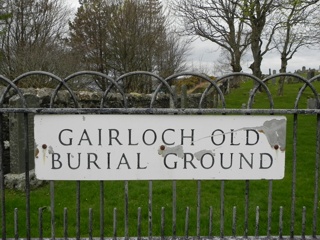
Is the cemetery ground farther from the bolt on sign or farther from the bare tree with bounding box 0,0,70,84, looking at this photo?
the bare tree with bounding box 0,0,70,84

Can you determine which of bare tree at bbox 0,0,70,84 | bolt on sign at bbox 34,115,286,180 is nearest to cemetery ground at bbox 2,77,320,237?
bolt on sign at bbox 34,115,286,180

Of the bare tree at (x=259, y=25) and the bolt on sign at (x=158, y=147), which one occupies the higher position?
the bare tree at (x=259, y=25)

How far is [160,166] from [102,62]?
19.5m

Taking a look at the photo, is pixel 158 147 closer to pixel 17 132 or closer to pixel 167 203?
pixel 167 203

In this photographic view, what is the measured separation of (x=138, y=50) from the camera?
63.9 ft

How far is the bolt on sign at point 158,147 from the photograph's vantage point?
2.59 meters

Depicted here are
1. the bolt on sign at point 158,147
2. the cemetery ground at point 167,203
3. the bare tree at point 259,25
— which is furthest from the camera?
the bare tree at point 259,25

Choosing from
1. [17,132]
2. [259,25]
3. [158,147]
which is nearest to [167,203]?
[158,147]

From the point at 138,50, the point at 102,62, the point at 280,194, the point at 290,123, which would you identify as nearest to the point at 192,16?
the point at 138,50

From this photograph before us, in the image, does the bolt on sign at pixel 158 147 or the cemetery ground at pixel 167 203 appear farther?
the cemetery ground at pixel 167 203

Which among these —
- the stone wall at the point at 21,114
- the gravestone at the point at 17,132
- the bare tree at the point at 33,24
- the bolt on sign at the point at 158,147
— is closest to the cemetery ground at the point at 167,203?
the gravestone at the point at 17,132

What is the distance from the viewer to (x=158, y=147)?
103 inches

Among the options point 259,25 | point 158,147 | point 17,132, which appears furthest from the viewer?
point 259,25

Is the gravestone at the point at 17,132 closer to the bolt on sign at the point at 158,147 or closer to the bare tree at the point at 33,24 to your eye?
the bolt on sign at the point at 158,147
